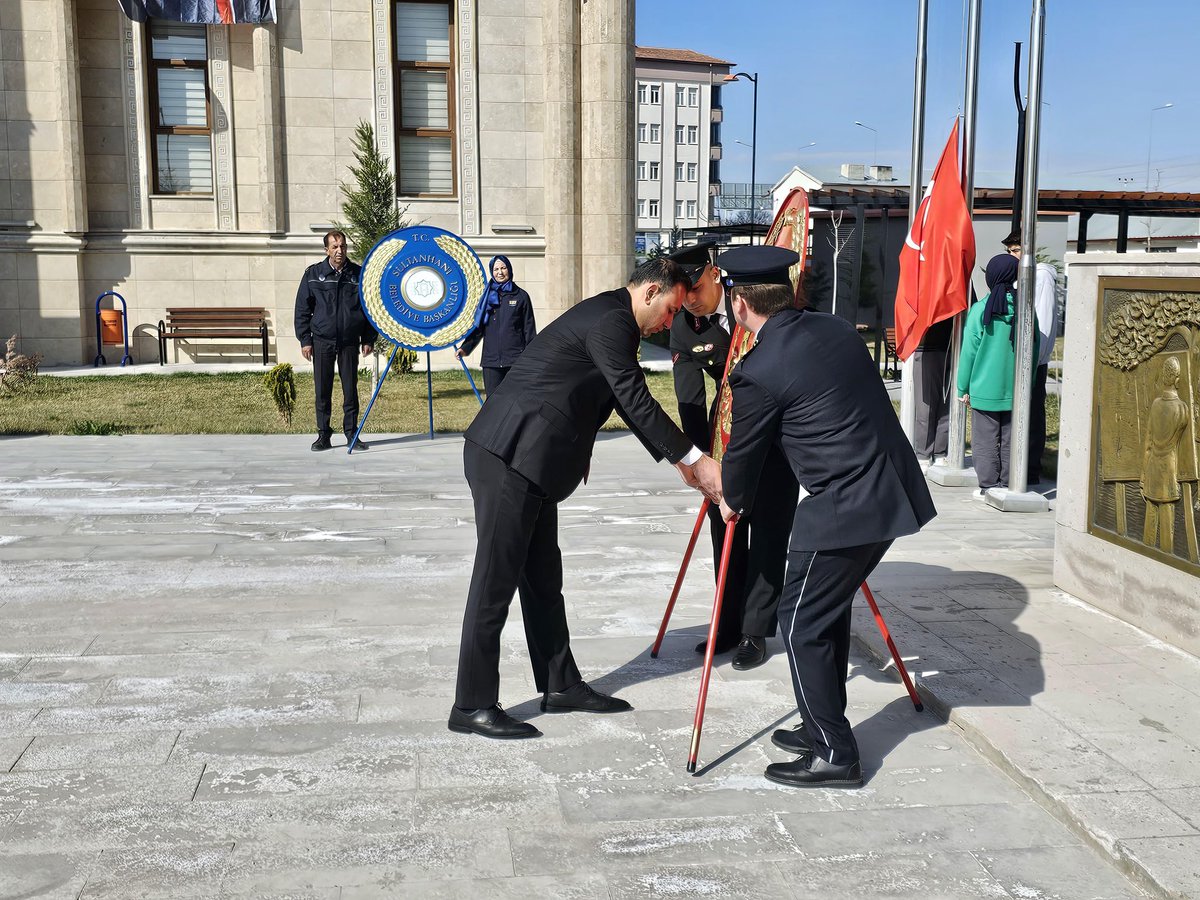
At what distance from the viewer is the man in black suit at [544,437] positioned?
15.1ft

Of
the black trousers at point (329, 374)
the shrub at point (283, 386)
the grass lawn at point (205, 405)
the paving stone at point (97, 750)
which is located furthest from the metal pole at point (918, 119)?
the paving stone at point (97, 750)

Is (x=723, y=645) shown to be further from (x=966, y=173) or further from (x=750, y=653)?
(x=966, y=173)

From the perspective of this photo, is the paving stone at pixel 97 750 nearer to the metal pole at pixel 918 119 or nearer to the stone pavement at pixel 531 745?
the stone pavement at pixel 531 745

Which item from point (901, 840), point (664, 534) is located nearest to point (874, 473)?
point (901, 840)

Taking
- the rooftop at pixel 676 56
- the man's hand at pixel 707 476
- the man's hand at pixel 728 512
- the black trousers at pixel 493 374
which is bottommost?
the black trousers at pixel 493 374

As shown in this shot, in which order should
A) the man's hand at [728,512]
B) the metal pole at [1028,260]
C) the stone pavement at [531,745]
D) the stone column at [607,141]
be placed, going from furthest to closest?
the stone column at [607,141]
the metal pole at [1028,260]
the man's hand at [728,512]
the stone pavement at [531,745]

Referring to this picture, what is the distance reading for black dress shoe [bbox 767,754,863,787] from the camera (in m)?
4.27

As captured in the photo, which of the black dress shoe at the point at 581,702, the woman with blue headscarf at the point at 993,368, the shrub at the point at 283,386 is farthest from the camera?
the shrub at the point at 283,386

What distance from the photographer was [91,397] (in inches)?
655

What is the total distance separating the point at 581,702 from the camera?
5.01m

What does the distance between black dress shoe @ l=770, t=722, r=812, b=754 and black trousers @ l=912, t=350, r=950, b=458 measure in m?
6.59

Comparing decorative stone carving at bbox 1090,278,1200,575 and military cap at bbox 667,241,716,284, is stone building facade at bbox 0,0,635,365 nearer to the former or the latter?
decorative stone carving at bbox 1090,278,1200,575

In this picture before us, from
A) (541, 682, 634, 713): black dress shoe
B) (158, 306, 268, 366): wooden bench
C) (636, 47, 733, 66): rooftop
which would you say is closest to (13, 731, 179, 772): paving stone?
(541, 682, 634, 713): black dress shoe

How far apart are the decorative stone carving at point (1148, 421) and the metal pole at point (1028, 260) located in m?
2.50
